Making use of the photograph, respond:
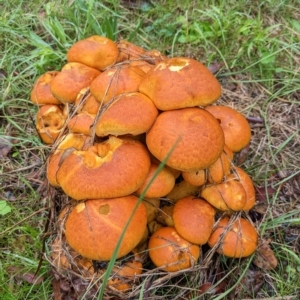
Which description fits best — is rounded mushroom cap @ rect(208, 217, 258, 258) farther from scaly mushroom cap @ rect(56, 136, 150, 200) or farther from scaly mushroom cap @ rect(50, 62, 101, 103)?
scaly mushroom cap @ rect(50, 62, 101, 103)

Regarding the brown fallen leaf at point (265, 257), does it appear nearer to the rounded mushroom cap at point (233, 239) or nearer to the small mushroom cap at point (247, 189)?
the rounded mushroom cap at point (233, 239)

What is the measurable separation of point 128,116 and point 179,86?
0.38m

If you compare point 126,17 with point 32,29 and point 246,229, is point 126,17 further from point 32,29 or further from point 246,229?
point 246,229

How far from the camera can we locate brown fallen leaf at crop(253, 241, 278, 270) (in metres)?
3.13

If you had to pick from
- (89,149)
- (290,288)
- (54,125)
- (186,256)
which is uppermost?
(89,149)

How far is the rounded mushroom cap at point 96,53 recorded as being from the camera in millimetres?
3279

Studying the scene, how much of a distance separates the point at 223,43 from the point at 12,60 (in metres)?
2.39

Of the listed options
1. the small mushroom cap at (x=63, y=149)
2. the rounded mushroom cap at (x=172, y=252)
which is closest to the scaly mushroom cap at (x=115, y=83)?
the small mushroom cap at (x=63, y=149)

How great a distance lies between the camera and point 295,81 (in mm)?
4312

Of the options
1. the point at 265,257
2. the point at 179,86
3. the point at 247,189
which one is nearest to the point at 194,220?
the point at 247,189

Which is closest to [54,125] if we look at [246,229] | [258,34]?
[246,229]

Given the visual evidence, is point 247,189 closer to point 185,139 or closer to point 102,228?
point 185,139

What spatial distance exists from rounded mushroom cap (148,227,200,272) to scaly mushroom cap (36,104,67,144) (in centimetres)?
134

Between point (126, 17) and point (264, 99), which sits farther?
point (126, 17)
